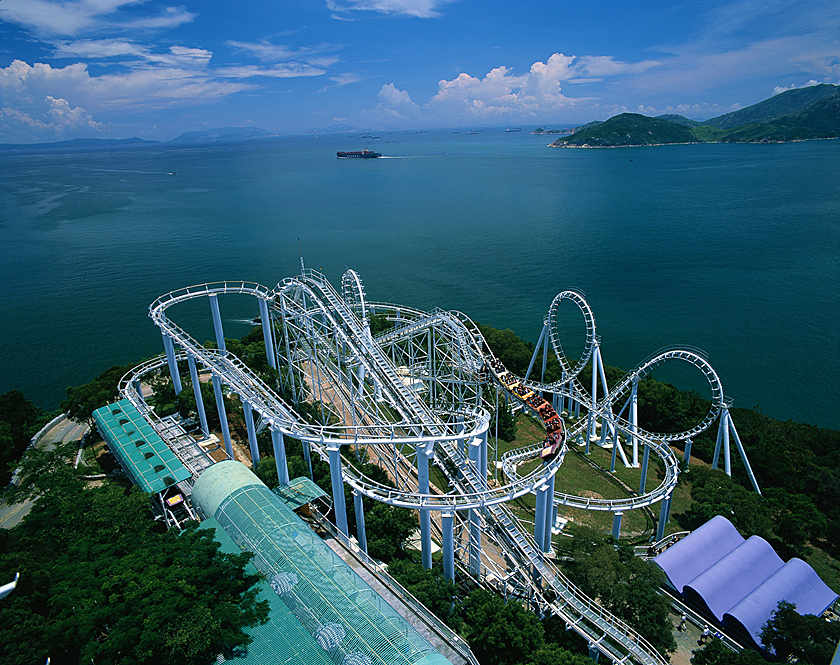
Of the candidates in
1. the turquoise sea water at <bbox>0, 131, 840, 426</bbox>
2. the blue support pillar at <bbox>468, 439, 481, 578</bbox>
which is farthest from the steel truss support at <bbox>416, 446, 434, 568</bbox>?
the turquoise sea water at <bbox>0, 131, 840, 426</bbox>

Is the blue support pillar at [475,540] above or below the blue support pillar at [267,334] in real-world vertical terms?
below

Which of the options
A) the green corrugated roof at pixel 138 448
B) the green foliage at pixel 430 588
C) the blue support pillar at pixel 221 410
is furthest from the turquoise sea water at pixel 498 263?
the green foliage at pixel 430 588

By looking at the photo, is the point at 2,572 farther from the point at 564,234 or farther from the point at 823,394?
the point at 564,234

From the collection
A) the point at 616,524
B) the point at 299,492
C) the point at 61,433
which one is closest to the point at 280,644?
the point at 299,492

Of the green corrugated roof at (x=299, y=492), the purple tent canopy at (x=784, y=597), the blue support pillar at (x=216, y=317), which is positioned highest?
the blue support pillar at (x=216, y=317)

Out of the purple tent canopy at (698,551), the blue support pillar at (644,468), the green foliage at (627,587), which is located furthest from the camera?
the blue support pillar at (644,468)

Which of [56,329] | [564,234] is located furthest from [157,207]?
[564,234]

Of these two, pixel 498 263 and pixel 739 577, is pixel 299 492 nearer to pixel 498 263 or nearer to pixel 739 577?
pixel 739 577

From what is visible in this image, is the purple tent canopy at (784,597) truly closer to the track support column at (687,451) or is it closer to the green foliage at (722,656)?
the green foliage at (722,656)
